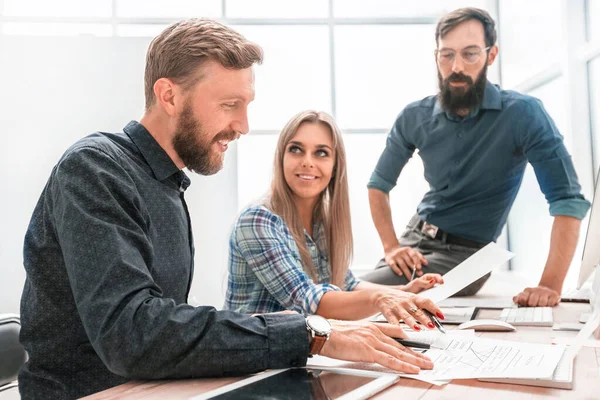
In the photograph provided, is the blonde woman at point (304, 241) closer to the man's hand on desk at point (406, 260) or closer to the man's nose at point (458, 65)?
the man's hand on desk at point (406, 260)

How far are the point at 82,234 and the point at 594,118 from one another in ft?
9.79

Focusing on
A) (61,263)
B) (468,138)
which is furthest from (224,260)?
(61,263)

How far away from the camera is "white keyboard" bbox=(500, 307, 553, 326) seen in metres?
1.55

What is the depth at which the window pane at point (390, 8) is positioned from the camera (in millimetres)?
4570

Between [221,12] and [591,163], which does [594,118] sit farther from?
[221,12]

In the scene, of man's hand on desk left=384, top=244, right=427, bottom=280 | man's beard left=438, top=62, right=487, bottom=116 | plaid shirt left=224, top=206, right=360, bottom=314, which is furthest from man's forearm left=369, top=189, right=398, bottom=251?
plaid shirt left=224, top=206, right=360, bottom=314

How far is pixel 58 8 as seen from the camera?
14.4ft

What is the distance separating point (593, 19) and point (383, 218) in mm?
1525

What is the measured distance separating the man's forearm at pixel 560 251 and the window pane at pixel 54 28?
3355 mm

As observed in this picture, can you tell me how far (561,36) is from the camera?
11.1 ft

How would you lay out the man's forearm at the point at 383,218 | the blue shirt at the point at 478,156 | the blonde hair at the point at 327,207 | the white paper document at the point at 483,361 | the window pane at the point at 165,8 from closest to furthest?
the white paper document at the point at 483,361 < the blonde hair at the point at 327,207 < the blue shirt at the point at 478,156 < the man's forearm at the point at 383,218 < the window pane at the point at 165,8

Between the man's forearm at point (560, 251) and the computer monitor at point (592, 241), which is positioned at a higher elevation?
the computer monitor at point (592, 241)

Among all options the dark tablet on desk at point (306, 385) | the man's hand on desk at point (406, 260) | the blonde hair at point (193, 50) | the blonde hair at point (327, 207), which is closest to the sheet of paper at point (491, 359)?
the dark tablet on desk at point (306, 385)

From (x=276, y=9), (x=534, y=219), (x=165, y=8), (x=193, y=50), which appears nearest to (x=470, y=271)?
Answer: (x=193, y=50)
